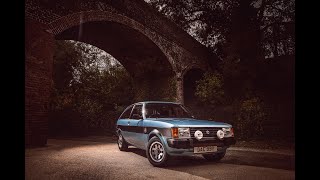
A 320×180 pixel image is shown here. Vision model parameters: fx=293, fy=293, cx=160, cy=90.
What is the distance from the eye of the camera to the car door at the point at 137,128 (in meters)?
7.79

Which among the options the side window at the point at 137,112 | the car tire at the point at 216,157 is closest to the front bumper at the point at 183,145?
the car tire at the point at 216,157

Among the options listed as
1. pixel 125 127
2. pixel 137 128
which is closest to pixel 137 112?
pixel 125 127

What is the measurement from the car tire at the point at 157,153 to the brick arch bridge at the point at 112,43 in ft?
14.6

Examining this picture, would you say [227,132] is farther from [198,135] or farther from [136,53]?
[136,53]

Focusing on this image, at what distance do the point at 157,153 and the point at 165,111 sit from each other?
163 centimetres

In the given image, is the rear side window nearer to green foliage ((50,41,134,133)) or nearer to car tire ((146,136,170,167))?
car tire ((146,136,170,167))

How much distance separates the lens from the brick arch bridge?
31.1ft

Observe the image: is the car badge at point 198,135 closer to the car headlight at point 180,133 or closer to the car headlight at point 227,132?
the car headlight at point 180,133

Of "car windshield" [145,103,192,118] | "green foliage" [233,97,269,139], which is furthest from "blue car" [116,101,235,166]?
"green foliage" [233,97,269,139]

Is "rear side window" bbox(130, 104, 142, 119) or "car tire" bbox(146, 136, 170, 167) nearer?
"car tire" bbox(146, 136, 170, 167)

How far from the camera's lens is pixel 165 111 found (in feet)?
27.1

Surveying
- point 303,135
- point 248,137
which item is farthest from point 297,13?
point 248,137

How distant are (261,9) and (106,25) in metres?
10.6

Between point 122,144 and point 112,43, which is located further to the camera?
point 112,43
